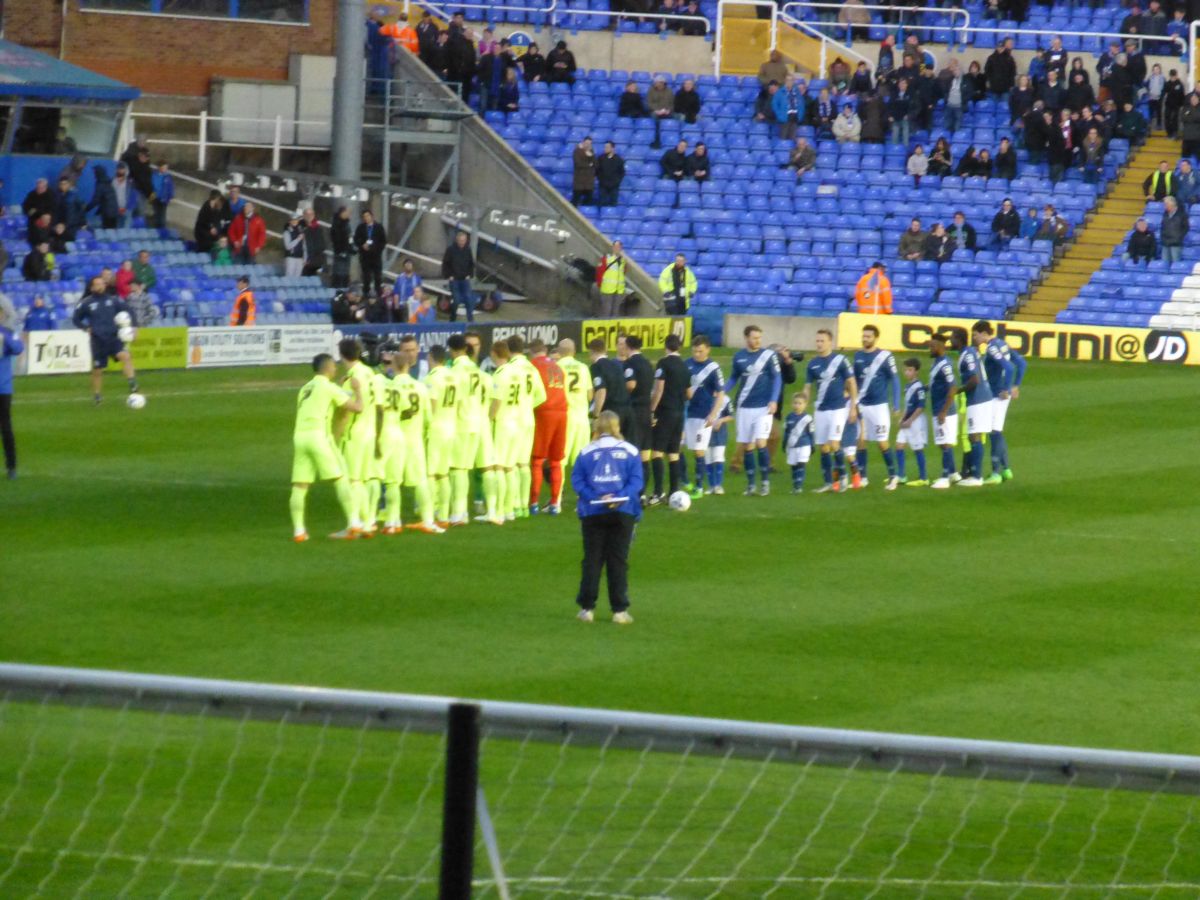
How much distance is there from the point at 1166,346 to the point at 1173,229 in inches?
144

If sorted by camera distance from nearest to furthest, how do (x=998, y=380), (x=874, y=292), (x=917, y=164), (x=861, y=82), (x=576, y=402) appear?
(x=576, y=402) < (x=998, y=380) < (x=874, y=292) < (x=917, y=164) < (x=861, y=82)

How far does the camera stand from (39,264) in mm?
34125

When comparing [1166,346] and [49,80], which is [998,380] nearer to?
[1166,346]

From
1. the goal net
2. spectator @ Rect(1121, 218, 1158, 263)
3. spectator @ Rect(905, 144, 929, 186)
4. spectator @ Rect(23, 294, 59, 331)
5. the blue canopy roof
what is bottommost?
the goal net

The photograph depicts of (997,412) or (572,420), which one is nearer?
(572,420)

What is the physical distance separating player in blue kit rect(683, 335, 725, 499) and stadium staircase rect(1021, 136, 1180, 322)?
20.3m

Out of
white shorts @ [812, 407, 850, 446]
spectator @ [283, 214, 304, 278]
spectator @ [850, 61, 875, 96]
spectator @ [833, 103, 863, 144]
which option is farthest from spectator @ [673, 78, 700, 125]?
white shorts @ [812, 407, 850, 446]

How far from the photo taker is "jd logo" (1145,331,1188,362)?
38062 mm

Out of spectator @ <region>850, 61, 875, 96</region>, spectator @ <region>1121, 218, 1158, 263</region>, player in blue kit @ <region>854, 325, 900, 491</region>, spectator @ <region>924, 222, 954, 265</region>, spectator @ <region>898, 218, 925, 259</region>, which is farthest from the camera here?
spectator @ <region>850, 61, 875, 96</region>

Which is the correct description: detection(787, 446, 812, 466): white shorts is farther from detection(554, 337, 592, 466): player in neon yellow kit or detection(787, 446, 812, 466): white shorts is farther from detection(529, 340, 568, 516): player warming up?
detection(529, 340, 568, 516): player warming up

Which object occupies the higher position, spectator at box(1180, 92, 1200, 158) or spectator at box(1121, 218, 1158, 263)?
spectator at box(1180, 92, 1200, 158)

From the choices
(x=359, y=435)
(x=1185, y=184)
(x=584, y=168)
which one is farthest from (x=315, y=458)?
(x=1185, y=184)

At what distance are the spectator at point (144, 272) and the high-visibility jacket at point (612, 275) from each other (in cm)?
947

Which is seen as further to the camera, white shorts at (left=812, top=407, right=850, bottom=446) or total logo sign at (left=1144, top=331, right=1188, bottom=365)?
total logo sign at (left=1144, top=331, right=1188, bottom=365)
